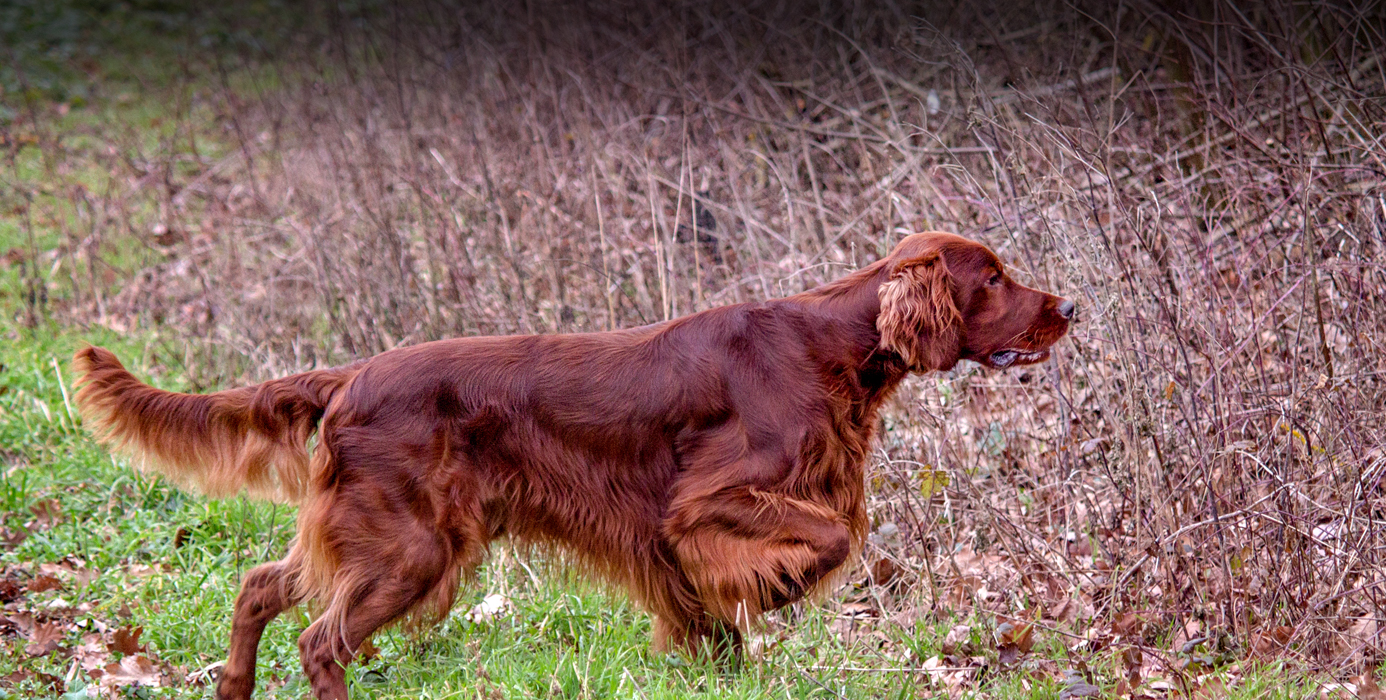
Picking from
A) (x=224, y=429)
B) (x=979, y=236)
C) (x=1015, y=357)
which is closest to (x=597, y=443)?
(x=224, y=429)

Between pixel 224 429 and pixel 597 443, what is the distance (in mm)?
1094

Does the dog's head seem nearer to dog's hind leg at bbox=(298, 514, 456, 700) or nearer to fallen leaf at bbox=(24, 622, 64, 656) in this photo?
dog's hind leg at bbox=(298, 514, 456, 700)

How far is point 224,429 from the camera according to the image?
3475mm

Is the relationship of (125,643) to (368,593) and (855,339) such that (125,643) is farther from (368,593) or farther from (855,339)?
(855,339)

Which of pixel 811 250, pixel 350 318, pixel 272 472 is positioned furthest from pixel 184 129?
pixel 272 472

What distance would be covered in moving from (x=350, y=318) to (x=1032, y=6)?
3894 mm

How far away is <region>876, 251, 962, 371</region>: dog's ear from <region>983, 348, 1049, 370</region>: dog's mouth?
169 mm

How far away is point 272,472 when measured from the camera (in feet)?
11.5

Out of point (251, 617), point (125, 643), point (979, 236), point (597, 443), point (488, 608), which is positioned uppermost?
point (979, 236)

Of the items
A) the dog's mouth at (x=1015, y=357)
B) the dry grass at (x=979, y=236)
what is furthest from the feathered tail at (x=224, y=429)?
the dog's mouth at (x=1015, y=357)

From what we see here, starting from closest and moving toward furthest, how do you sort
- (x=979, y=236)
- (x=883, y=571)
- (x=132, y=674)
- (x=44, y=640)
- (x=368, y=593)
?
(x=368, y=593) → (x=132, y=674) → (x=44, y=640) → (x=883, y=571) → (x=979, y=236)

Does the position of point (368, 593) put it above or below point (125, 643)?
above

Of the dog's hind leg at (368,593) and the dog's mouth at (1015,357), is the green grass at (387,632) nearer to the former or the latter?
the dog's hind leg at (368,593)

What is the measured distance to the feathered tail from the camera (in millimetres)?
3445
